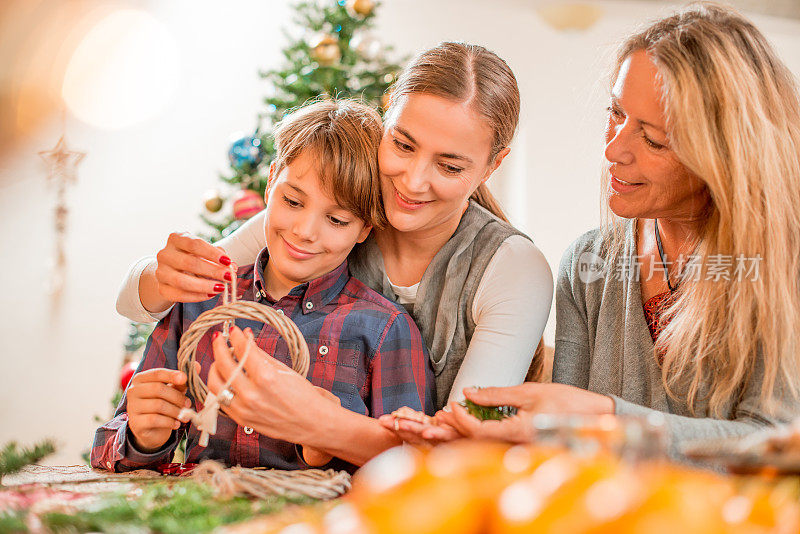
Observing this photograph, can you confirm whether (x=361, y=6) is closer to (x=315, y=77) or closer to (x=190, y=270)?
(x=315, y=77)

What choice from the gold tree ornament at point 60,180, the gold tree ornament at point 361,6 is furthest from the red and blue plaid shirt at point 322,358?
the gold tree ornament at point 60,180

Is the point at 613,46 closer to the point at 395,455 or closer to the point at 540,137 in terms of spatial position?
the point at 395,455

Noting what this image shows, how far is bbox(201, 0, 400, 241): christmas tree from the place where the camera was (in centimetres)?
296

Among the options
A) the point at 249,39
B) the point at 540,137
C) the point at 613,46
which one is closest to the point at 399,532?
the point at 613,46

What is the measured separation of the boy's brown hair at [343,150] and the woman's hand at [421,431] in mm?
539

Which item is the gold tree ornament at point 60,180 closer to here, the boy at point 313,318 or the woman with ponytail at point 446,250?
the woman with ponytail at point 446,250

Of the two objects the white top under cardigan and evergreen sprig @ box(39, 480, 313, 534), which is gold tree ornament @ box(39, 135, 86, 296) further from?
evergreen sprig @ box(39, 480, 313, 534)

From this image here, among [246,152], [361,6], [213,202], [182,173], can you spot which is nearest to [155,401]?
[246,152]

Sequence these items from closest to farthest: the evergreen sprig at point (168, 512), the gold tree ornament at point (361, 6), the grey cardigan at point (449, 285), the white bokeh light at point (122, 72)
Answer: the evergreen sprig at point (168, 512) < the grey cardigan at point (449, 285) < the gold tree ornament at point (361, 6) < the white bokeh light at point (122, 72)

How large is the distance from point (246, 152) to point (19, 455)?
2.09m

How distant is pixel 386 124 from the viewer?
5.46 feet

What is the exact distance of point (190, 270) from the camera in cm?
144

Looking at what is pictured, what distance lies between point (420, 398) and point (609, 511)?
102 centimetres

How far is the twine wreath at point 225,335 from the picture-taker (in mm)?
1143
